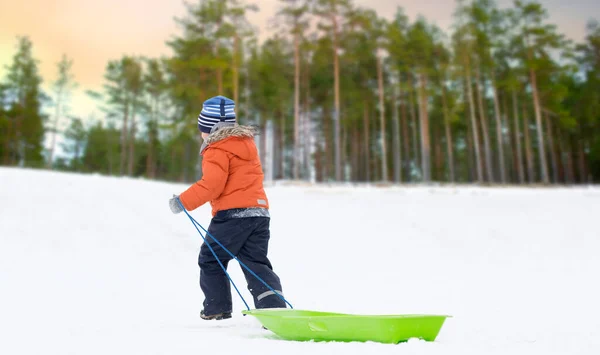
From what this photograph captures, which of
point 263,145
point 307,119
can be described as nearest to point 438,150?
point 307,119

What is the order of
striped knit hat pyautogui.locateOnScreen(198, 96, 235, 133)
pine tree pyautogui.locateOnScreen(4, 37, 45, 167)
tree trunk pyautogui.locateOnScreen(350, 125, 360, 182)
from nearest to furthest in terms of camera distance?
1. striped knit hat pyautogui.locateOnScreen(198, 96, 235, 133)
2. pine tree pyautogui.locateOnScreen(4, 37, 45, 167)
3. tree trunk pyautogui.locateOnScreen(350, 125, 360, 182)

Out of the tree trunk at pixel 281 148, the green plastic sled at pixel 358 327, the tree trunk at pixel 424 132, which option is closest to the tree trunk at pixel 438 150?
the tree trunk at pixel 424 132

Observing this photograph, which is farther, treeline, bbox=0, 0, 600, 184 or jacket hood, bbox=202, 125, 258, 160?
treeline, bbox=0, 0, 600, 184

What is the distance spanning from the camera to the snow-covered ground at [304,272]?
8.67ft

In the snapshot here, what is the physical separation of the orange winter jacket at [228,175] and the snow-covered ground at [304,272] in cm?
87

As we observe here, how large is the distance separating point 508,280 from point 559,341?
3.64 metres

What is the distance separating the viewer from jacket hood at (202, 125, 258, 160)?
3.23 metres

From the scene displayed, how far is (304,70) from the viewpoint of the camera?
27859 millimetres

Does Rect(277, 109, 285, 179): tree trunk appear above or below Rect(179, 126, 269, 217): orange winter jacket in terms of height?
above

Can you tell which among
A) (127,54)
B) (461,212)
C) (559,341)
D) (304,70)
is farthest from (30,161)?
(559,341)

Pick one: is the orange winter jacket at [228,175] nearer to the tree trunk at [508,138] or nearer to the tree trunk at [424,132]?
the tree trunk at [424,132]

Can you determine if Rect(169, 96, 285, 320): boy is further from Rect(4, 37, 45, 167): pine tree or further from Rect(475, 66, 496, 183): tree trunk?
Rect(4, 37, 45, 167): pine tree

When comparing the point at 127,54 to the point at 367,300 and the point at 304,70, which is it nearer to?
the point at 304,70

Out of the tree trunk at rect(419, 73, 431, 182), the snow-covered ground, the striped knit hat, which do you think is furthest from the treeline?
the striped knit hat
